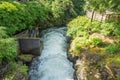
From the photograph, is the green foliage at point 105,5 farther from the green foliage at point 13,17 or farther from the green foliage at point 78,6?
the green foliage at point 78,6

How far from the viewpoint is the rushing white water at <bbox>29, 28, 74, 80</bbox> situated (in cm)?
1795

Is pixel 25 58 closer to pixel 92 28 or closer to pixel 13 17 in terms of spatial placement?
pixel 13 17

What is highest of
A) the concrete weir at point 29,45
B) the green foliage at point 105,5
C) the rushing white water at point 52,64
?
the green foliage at point 105,5

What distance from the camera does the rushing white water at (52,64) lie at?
1795cm

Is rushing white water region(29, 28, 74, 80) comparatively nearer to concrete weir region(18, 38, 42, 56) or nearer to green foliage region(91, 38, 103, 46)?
concrete weir region(18, 38, 42, 56)

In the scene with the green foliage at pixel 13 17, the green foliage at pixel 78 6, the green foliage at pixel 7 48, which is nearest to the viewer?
the green foliage at pixel 7 48

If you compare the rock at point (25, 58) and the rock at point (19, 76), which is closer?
the rock at point (19, 76)

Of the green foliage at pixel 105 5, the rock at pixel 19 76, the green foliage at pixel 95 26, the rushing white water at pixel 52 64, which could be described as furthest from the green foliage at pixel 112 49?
the rock at pixel 19 76

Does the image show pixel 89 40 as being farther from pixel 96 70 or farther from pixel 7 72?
pixel 7 72

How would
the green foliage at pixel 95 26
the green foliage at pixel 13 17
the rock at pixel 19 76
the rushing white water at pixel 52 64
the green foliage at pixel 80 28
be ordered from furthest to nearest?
the green foliage at pixel 80 28 < the green foliage at pixel 95 26 < the green foliage at pixel 13 17 < the rushing white water at pixel 52 64 < the rock at pixel 19 76

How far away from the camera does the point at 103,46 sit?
19.3 metres

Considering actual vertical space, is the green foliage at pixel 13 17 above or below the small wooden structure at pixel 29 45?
above

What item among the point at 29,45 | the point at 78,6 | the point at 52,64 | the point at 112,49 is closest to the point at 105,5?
the point at 112,49

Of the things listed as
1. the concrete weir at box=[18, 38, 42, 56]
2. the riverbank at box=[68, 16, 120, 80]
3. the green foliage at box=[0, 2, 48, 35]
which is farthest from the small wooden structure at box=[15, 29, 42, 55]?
the riverbank at box=[68, 16, 120, 80]
